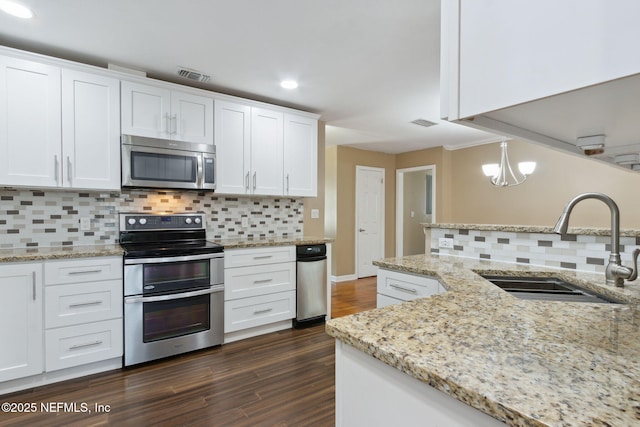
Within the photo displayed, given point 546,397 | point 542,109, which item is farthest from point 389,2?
point 546,397

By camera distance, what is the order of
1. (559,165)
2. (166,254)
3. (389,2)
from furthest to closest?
(559,165), (166,254), (389,2)

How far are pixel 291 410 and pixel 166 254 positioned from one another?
1448mm

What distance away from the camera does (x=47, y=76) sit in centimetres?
229

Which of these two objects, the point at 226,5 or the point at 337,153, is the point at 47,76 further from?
the point at 337,153

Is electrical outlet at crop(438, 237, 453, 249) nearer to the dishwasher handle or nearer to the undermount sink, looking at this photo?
the undermount sink

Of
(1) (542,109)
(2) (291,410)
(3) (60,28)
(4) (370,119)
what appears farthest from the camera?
(4) (370,119)

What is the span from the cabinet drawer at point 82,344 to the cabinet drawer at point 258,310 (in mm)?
824

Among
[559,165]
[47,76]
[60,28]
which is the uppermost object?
[60,28]

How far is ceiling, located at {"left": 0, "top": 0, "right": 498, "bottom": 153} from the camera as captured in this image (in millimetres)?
1867

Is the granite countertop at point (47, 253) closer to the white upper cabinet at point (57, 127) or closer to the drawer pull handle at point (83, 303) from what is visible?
the drawer pull handle at point (83, 303)

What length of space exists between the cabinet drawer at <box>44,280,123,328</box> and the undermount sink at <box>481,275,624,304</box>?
249cm

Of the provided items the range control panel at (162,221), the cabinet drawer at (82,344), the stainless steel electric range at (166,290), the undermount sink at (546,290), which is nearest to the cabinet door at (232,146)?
the range control panel at (162,221)

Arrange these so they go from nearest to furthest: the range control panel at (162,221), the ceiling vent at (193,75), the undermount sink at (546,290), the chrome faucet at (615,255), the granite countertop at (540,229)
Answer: the chrome faucet at (615,255), the undermount sink at (546,290), the granite countertop at (540,229), the ceiling vent at (193,75), the range control panel at (162,221)

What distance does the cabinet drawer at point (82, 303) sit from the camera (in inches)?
85.0
